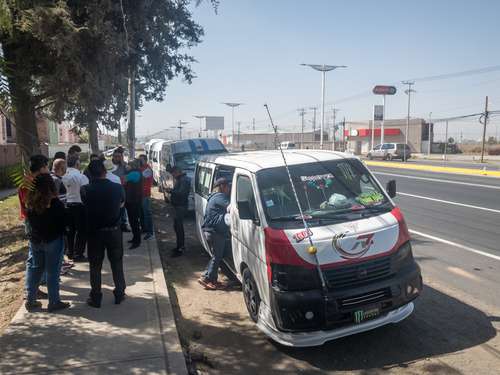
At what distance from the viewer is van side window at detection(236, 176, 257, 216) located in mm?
4857

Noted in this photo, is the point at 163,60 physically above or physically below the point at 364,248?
above

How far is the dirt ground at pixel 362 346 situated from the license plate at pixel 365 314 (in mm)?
423

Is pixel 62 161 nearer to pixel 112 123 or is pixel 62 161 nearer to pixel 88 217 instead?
pixel 88 217

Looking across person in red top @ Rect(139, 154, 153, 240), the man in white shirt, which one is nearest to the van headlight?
the man in white shirt

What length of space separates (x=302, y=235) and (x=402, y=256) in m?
1.10

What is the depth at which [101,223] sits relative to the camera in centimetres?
511

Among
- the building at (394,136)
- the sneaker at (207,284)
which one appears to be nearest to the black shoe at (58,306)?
the sneaker at (207,284)

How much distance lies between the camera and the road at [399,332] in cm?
407

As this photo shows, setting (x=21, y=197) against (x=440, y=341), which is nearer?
(x=440, y=341)

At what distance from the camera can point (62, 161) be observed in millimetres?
6871

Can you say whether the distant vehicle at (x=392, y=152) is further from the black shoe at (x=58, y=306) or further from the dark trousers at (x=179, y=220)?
the black shoe at (x=58, y=306)

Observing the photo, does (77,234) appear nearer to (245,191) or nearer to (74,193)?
(74,193)

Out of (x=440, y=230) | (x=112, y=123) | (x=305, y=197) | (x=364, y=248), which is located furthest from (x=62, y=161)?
(x=112, y=123)

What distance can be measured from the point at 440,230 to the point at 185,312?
21.8 feet
